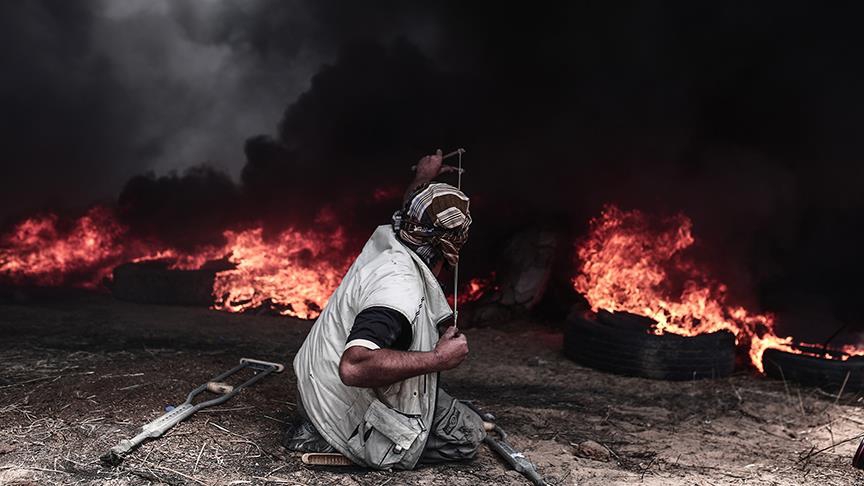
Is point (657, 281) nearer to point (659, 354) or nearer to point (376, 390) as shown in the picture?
point (659, 354)

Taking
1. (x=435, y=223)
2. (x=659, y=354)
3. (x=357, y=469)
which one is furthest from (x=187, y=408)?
(x=659, y=354)

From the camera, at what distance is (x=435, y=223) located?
3.77 meters

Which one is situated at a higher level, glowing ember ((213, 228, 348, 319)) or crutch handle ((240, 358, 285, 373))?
glowing ember ((213, 228, 348, 319))

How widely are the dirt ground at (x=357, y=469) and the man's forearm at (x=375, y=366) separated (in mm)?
766

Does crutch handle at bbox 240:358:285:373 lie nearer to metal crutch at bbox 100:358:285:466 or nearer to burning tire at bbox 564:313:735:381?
metal crutch at bbox 100:358:285:466

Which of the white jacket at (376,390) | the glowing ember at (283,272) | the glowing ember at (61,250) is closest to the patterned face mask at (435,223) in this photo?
the white jacket at (376,390)

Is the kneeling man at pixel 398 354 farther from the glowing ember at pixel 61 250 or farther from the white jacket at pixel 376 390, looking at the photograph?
the glowing ember at pixel 61 250

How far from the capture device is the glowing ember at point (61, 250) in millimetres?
12211

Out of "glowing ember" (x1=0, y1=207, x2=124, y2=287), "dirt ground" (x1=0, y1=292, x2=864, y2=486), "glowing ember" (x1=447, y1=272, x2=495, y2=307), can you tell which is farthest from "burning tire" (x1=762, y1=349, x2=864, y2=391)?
"glowing ember" (x1=0, y1=207, x2=124, y2=287)

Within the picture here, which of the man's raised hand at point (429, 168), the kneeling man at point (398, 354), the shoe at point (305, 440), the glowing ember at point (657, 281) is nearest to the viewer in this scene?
the kneeling man at point (398, 354)

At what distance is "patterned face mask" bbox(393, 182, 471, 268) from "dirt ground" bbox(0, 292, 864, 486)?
1.32 m

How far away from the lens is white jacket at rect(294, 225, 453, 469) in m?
3.56

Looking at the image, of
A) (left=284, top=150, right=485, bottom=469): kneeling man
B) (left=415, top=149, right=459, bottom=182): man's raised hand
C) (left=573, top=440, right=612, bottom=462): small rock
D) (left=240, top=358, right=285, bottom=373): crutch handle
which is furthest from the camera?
(left=240, top=358, right=285, bottom=373): crutch handle

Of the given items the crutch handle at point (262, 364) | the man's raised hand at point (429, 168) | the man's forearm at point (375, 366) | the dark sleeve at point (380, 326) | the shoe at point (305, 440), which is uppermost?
the man's raised hand at point (429, 168)
